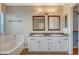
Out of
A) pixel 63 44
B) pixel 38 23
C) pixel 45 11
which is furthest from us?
pixel 38 23

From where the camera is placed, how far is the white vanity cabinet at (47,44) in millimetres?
6031

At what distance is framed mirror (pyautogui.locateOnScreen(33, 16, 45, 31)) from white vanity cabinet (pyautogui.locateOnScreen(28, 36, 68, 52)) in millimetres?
1004

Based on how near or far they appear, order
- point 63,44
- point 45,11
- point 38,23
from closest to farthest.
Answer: point 63,44 → point 45,11 → point 38,23

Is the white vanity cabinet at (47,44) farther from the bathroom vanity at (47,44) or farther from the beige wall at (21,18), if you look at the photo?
the beige wall at (21,18)

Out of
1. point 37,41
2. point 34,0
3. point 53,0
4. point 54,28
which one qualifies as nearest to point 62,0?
point 53,0

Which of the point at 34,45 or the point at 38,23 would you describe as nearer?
the point at 34,45

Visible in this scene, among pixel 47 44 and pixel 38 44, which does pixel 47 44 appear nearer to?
pixel 47 44

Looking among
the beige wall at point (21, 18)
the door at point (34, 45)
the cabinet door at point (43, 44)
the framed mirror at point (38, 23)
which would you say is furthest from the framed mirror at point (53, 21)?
the door at point (34, 45)

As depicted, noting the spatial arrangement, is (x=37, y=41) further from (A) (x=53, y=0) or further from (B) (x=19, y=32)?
(A) (x=53, y=0)

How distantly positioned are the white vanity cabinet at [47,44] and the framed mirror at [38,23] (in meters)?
1.00

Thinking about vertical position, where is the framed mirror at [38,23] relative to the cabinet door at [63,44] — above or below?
above

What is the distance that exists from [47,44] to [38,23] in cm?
139

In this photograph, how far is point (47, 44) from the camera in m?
6.09

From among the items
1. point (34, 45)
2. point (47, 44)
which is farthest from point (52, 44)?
point (34, 45)
